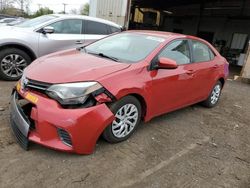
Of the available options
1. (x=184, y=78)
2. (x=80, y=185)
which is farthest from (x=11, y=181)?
(x=184, y=78)

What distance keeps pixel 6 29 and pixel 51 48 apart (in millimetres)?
1040

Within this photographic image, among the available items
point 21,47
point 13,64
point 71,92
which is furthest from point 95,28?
point 71,92

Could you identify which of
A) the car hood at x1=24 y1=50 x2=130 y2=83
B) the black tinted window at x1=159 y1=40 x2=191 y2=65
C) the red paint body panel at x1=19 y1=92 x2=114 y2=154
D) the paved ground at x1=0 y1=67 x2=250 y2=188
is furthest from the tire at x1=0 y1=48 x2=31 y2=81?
the black tinted window at x1=159 y1=40 x2=191 y2=65

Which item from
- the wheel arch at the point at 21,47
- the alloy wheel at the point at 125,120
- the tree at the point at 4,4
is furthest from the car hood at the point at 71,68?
the tree at the point at 4,4

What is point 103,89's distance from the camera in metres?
3.22

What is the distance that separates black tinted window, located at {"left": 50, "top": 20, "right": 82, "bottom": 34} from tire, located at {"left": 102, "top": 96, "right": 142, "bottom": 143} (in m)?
3.79

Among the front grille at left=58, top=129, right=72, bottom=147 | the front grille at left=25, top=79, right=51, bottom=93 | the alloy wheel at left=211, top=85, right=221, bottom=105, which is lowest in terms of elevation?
the alloy wheel at left=211, top=85, right=221, bottom=105

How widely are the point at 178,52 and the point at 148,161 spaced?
2004mm

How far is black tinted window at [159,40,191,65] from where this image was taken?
4242mm

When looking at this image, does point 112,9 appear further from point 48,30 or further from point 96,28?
point 48,30

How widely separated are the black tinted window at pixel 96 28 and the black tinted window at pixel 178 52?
319 centimetres

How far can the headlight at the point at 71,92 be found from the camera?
3053 mm

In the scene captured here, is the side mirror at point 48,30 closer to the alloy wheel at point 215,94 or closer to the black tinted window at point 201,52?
the black tinted window at point 201,52

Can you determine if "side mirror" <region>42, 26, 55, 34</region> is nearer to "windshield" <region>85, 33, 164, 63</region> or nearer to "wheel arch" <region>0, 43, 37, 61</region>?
"wheel arch" <region>0, 43, 37, 61</region>
